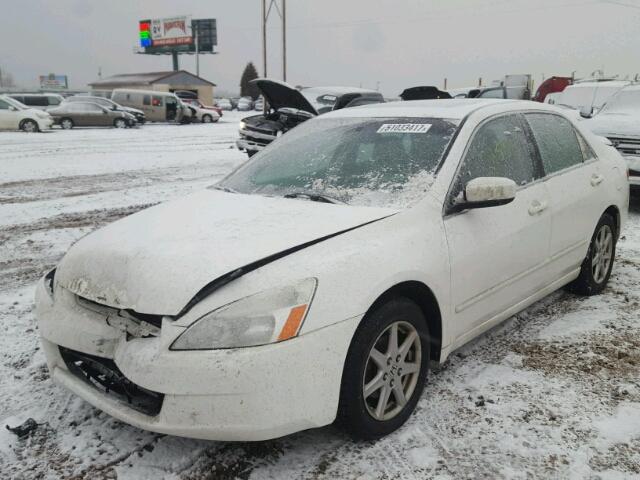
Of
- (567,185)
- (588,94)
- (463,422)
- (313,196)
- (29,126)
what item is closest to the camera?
(463,422)

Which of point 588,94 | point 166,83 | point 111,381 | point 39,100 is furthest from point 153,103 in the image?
point 111,381

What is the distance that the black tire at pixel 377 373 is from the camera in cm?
248

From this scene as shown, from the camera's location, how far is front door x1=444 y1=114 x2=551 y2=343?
3.07 metres

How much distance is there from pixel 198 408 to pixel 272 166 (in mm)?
1942

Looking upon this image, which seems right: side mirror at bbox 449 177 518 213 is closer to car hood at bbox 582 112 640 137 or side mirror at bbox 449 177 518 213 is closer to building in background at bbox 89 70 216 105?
car hood at bbox 582 112 640 137

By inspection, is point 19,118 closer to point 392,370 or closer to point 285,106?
point 285,106

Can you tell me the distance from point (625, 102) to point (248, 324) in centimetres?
900

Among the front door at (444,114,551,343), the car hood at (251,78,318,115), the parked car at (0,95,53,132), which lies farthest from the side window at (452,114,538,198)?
the parked car at (0,95,53,132)

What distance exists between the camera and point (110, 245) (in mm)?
2764

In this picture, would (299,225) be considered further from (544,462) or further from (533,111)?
(533,111)

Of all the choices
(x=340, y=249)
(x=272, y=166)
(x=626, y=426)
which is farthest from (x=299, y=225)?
(x=626, y=426)

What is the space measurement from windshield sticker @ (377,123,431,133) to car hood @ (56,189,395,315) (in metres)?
0.77

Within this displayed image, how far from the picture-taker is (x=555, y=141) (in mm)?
4117

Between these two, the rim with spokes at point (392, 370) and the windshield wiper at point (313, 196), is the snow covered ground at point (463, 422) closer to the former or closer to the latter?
the rim with spokes at point (392, 370)
